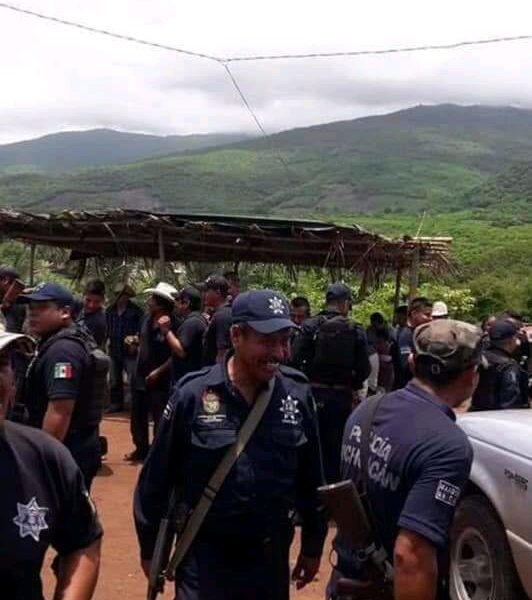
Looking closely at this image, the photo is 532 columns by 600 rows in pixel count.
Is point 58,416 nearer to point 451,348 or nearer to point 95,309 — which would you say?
point 451,348

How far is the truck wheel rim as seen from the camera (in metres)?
4.80

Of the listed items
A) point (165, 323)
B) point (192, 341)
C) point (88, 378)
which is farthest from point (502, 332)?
point (165, 323)

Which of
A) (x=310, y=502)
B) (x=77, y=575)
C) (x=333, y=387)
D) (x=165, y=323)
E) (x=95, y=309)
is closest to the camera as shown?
(x=77, y=575)

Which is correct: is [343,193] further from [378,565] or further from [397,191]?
[378,565]

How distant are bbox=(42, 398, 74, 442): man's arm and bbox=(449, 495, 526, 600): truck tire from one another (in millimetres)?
2108

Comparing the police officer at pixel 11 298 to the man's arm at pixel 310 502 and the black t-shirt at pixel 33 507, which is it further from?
the black t-shirt at pixel 33 507

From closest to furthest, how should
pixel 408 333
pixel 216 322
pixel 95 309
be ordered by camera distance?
pixel 216 322
pixel 95 309
pixel 408 333

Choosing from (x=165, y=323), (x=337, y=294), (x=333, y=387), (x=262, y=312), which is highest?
(x=262, y=312)

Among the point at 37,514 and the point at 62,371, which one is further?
the point at 62,371

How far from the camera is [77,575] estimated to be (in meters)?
2.35

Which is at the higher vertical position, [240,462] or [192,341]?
[240,462]

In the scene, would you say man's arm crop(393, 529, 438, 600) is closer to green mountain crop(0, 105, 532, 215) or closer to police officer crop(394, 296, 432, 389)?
police officer crop(394, 296, 432, 389)

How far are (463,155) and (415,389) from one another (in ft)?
519

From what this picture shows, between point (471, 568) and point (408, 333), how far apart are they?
203 inches
